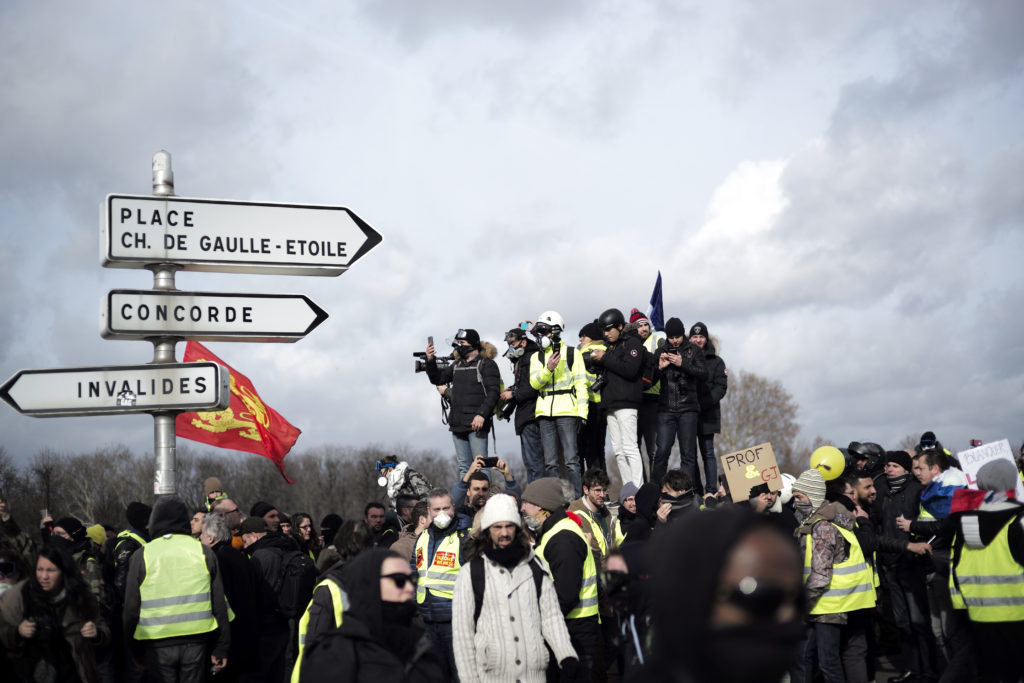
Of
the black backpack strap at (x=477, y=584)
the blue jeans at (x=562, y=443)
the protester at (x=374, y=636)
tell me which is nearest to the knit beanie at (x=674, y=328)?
the blue jeans at (x=562, y=443)

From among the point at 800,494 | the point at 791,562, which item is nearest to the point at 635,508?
the point at 800,494

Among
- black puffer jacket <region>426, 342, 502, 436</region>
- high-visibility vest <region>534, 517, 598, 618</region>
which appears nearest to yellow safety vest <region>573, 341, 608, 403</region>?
black puffer jacket <region>426, 342, 502, 436</region>

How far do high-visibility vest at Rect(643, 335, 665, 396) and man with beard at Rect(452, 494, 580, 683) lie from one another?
18.5 feet

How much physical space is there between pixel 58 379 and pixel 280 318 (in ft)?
4.21

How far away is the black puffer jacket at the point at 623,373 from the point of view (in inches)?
474

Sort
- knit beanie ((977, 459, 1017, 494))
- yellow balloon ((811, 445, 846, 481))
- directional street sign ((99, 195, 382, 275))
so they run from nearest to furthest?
directional street sign ((99, 195, 382, 275)), knit beanie ((977, 459, 1017, 494)), yellow balloon ((811, 445, 846, 481))

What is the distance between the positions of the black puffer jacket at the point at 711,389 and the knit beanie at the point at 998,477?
5.97m

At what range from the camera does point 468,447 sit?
42.9ft

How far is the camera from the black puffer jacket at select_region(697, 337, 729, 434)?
1333 cm

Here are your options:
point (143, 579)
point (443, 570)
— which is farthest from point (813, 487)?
point (143, 579)

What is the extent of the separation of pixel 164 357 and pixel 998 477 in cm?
563

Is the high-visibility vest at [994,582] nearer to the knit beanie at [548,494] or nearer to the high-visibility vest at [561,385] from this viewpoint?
the knit beanie at [548,494]

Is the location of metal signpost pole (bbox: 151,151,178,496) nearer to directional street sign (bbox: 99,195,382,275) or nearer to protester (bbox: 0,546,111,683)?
directional street sign (bbox: 99,195,382,275)

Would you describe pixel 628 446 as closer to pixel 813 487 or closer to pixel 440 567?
pixel 813 487
